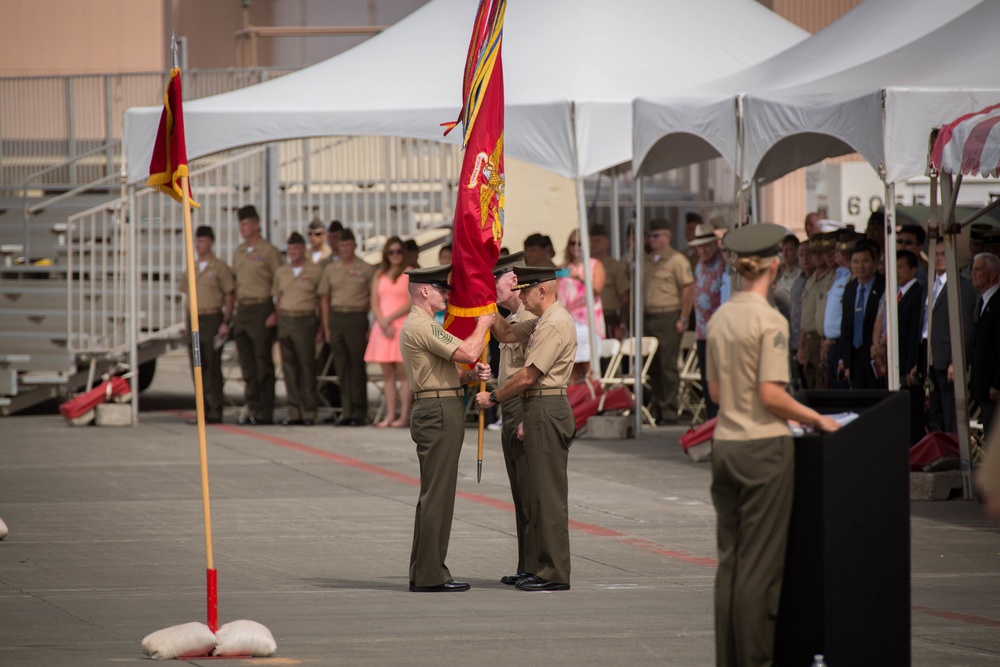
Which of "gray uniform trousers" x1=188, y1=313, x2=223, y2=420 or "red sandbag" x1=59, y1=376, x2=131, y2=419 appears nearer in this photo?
"red sandbag" x1=59, y1=376, x2=131, y2=419

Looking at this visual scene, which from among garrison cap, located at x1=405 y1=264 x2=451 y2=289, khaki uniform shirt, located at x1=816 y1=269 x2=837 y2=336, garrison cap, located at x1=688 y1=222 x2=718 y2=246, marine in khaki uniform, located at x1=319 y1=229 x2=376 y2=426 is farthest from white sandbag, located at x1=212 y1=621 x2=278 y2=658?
marine in khaki uniform, located at x1=319 y1=229 x2=376 y2=426

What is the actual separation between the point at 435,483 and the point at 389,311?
8749 mm

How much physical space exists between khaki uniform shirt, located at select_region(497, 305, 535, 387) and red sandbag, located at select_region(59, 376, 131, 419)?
9.89 meters

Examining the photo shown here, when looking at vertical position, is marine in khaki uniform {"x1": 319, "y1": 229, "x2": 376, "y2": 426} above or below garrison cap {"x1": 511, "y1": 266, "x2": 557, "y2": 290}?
below

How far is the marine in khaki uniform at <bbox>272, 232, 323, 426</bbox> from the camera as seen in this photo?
17.4 m

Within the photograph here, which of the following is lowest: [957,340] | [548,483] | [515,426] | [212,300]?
[548,483]

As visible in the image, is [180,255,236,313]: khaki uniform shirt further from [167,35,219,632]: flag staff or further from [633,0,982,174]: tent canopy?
[167,35,219,632]: flag staff

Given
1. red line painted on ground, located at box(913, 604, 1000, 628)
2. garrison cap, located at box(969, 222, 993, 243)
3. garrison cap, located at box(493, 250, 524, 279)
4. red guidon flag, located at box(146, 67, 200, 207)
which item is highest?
red guidon flag, located at box(146, 67, 200, 207)

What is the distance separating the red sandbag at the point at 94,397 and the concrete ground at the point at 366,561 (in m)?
2.08

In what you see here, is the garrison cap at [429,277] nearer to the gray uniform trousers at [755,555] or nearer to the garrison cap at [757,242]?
the garrison cap at [757,242]

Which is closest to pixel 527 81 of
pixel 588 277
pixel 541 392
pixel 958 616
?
pixel 588 277

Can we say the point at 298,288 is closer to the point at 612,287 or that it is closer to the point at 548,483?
the point at 612,287

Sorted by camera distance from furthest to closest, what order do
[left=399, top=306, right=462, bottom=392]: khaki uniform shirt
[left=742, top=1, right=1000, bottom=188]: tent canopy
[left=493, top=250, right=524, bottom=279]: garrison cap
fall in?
[left=742, top=1, right=1000, bottom=188]: tent canopy
[left=493, top=250, right=524, bottom=279]: garrison cap
[left=399, top=306, right=462, bottom=392]: khaki uniform shirt

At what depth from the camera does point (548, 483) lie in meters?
8.34
